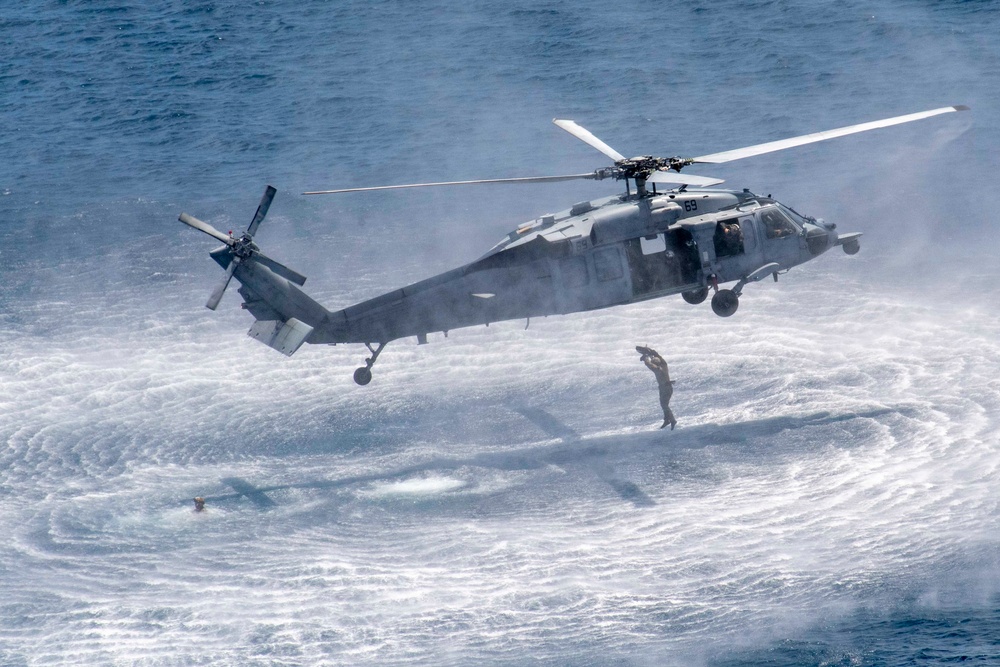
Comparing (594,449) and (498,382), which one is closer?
(594,449)

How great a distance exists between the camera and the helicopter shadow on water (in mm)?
26516

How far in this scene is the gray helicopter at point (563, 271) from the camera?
27.2m

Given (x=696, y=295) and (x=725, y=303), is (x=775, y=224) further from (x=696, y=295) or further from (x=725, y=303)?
(x=696, y=295)

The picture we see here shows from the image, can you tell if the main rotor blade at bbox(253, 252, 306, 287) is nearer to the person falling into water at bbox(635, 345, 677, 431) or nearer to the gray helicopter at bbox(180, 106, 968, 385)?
the gray helicopter at bbox(180, 106, 968, 385)

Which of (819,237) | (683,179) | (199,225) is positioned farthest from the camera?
(819,237)

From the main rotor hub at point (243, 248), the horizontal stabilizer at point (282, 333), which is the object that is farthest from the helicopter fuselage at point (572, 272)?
the horizontal stabilizer at point (282, 333)

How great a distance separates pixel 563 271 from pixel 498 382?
531 cm

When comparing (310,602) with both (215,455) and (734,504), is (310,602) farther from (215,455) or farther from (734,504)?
(734,504)

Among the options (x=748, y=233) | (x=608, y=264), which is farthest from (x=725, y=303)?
(x=608, y=264)

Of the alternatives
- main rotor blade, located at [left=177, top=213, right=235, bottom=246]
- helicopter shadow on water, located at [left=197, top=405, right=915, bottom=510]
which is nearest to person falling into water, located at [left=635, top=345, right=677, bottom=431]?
helicopter shadow on water, located at [left=197, top=405, right=915, bottom=510]

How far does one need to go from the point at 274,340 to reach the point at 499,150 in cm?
2755

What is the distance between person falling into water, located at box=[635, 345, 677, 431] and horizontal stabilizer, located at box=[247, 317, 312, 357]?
8.25 meters

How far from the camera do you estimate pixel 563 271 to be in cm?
2748

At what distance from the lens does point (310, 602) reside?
863 inches
